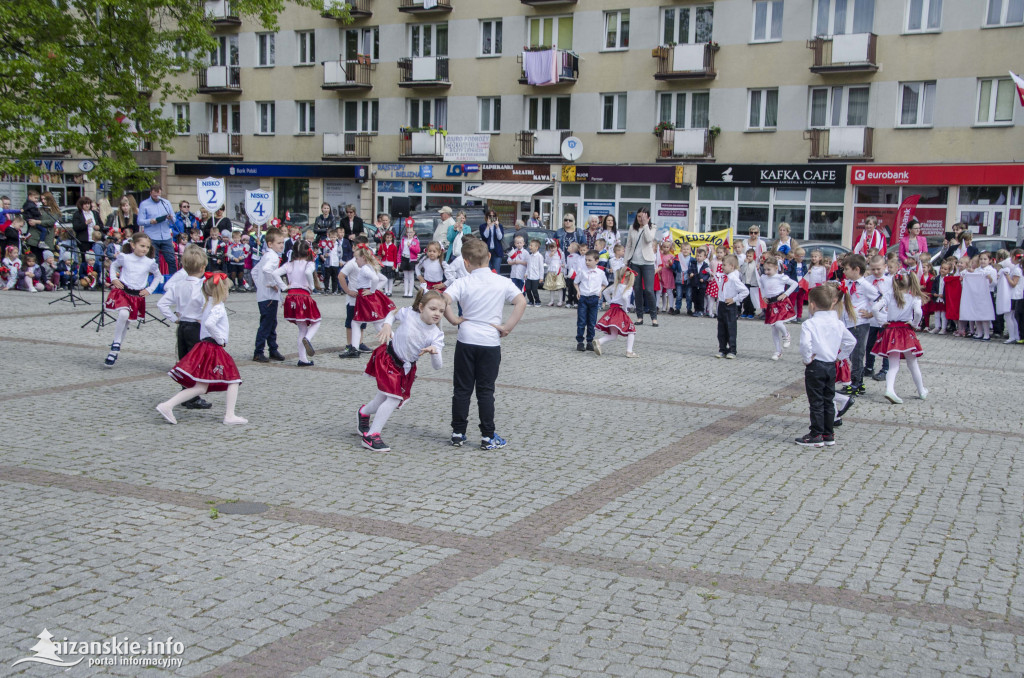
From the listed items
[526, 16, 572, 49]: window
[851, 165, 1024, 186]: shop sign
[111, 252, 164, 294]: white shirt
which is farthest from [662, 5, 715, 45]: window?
[111, 252, 164, 294]: white shirt

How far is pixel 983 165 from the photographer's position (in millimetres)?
31344

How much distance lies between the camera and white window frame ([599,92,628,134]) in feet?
125

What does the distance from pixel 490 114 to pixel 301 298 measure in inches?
1167

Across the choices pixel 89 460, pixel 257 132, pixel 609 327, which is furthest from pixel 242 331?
pixel 257 132

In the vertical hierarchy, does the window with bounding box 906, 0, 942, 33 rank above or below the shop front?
above

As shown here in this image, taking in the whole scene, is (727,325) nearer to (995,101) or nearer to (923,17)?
(995,101)

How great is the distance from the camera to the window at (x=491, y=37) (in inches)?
1583

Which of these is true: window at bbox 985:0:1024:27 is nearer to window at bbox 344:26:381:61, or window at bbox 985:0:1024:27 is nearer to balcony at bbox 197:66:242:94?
window at bbox 344:26:381:61

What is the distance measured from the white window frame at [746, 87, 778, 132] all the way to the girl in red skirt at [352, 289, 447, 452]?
96.1 feet

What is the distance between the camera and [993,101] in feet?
103

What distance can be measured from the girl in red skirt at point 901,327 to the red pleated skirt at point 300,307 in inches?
271

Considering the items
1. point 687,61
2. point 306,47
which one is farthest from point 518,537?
point 306,47

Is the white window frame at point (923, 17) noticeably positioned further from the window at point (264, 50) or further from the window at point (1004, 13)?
the window at point (264, 50)

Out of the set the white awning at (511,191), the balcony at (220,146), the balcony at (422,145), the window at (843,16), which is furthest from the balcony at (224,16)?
the window at (843,16)
